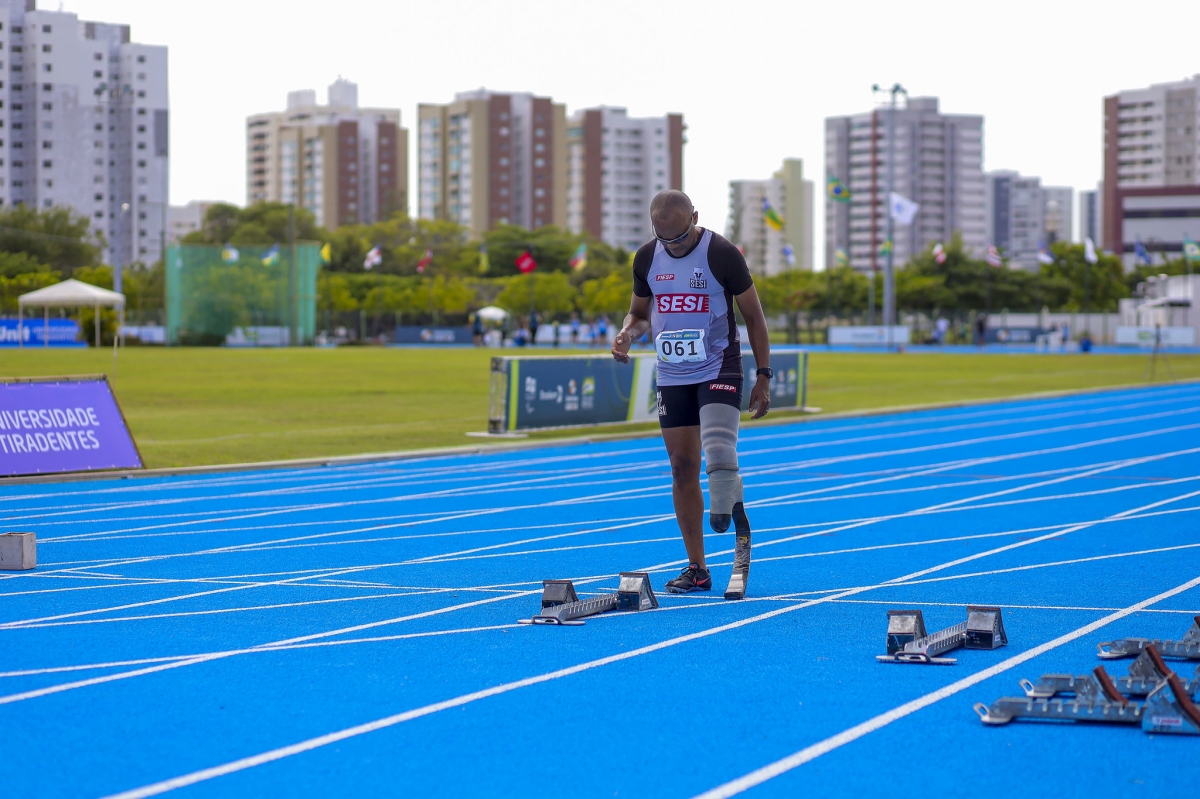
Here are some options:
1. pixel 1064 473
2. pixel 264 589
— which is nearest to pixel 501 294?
pixel 1064 473

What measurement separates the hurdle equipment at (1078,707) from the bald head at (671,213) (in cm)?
308

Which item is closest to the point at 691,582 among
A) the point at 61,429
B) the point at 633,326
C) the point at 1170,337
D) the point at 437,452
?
the point at 633,326

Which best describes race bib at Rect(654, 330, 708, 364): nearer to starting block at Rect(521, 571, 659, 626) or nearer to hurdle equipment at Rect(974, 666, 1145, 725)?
starting block at Rect(521, 571, 659, 626)

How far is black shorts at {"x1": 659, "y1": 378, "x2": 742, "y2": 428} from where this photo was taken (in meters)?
7.08

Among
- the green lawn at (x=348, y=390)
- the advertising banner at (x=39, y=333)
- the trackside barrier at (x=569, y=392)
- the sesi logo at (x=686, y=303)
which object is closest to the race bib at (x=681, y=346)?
the sesi logo at (x=686, y=303)

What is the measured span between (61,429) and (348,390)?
17150 mm

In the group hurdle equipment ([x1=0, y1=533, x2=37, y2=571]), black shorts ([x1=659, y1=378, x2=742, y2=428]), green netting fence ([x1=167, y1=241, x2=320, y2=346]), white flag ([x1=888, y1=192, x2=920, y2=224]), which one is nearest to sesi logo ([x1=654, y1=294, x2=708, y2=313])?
black shorts ([x1=659, y1=378, x2=742, y2=428])

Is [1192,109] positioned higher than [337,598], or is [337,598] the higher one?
[1192,109]

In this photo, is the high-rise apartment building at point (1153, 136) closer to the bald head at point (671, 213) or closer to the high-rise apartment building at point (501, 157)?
the high-rise apartment building at point (501, 157)

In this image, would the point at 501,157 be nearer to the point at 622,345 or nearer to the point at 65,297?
the point at 65,297

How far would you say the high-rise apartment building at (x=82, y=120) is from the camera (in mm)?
43469

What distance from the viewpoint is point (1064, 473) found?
47.2ft

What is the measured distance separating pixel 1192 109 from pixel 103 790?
655 feet

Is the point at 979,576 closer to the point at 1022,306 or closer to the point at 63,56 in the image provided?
the point at 63,56
